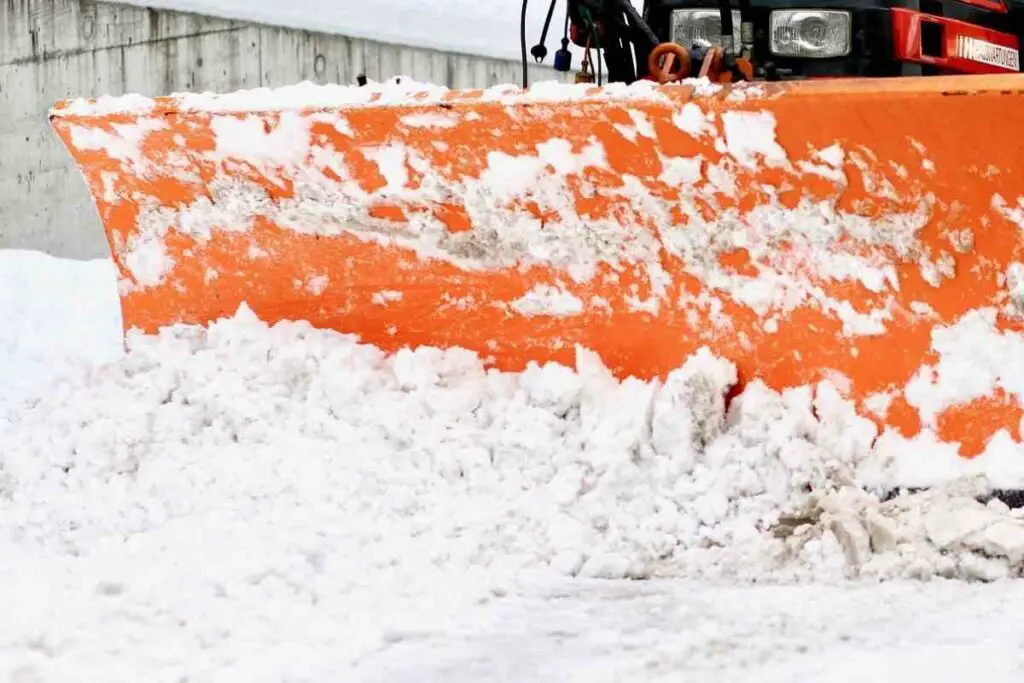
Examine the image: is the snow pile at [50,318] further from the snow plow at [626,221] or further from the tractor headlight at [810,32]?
the tractor headlight at [810,32]

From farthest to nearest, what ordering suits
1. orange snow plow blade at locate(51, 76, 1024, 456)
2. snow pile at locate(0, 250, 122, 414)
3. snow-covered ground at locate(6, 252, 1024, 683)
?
snow pile at locate(0, 250, 122, 414) → orange snow plow blade at locate(51, 76, 1024, 456) → snow-covered ground at locate(6, 252, 1024, 683)

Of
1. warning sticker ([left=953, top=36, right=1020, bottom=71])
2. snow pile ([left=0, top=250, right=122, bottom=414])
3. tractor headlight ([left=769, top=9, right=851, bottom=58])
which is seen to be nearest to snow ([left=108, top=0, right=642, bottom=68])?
snow pile ([left=0, top=250, right=122, bottom=414])

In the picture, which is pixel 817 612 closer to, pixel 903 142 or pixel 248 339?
pixel 903 142

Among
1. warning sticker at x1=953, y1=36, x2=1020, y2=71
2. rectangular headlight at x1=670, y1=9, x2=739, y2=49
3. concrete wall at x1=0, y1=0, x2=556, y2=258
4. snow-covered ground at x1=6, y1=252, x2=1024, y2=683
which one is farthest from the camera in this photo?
concrete wall at x1=0, y1=0, x2=556, y2=258

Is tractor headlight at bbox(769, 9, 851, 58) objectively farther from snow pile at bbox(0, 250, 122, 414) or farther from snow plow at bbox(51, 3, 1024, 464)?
snow pile at bbox(0, 250, 122, 414)

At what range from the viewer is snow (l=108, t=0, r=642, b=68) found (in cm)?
681

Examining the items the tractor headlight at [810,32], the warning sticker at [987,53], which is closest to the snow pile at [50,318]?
the tractor headlight at [810,32]

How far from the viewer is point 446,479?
2543 mm

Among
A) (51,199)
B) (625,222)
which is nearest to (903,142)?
(625,222)

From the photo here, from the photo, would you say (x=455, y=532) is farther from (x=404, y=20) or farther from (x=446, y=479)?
(x=404, y=20)

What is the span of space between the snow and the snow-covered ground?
397 cm

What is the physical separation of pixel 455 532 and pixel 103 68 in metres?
5.78

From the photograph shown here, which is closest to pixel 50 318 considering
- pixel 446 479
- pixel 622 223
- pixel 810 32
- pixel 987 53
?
pixel 446 479

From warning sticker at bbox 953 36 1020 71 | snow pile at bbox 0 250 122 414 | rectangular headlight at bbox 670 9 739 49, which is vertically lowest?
snow pile at bbox 0 250 122 414
